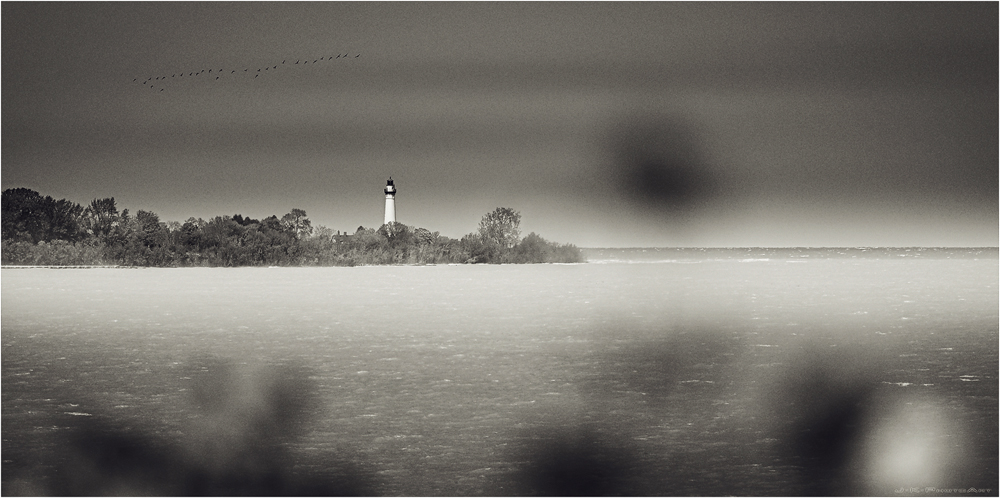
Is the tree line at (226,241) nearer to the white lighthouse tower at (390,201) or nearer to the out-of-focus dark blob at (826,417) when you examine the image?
the white lighthouse tower at (390,201)

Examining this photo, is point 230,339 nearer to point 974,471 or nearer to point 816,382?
point 816,382

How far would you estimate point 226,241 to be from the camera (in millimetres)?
82062

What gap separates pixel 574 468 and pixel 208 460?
3.17m

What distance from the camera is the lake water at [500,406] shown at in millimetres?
7672

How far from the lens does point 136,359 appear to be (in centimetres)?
1472

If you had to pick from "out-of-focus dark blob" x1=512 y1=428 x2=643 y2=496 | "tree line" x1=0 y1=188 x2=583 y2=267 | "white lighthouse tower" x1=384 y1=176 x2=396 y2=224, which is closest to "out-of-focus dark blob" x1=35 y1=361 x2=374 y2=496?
"out-of-focus dark blob" x1=512 y1=428 x2=643 y2=496

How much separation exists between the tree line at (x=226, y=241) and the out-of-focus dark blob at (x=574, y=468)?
252ft

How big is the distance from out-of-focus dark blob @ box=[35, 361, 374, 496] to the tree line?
74.8 m

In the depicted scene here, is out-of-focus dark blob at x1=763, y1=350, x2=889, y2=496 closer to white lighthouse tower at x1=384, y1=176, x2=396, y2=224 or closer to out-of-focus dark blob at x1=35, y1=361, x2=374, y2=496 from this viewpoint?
out-of-focus dark blob at x1=35, y1=361, x2=374, y2=496

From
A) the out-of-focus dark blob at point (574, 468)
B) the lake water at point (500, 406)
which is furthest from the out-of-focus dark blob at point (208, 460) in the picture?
the out-of-focus dark blob at point (574, 468)

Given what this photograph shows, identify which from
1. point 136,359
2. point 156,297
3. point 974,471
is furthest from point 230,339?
point 156,297

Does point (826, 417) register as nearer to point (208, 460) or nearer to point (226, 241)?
point (208, 460)

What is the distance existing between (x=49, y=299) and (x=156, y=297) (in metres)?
3.32

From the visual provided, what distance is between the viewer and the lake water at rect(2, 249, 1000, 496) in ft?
25.2
